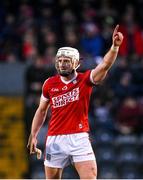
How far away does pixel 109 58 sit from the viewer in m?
8.68

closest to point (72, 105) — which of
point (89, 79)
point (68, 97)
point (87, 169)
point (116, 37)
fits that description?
point (68, 97)

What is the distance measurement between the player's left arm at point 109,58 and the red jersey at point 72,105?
153 mm

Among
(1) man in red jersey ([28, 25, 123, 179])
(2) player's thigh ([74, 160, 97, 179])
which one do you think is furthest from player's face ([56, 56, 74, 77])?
(2) player's thigh ([74, 160, 97, 179])

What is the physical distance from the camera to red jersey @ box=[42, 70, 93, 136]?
905 cm

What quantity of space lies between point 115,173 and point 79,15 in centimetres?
401

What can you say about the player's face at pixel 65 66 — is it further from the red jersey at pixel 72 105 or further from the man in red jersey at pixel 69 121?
the red jersey at pixel 72 105

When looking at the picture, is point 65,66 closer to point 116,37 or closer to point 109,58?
point 109,58

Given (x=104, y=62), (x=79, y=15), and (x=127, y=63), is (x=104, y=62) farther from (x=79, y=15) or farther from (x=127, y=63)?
(x=79, y=15)

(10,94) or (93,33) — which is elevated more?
(93,33)

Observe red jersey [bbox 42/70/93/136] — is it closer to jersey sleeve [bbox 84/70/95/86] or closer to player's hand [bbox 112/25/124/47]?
jersey sleeve [bbox 84/70/95/86]

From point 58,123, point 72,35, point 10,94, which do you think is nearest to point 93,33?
point 72,35

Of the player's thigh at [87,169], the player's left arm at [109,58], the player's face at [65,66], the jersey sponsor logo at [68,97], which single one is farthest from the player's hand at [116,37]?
the player's thigh at [87,169]

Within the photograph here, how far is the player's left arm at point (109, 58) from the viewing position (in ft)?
28.2

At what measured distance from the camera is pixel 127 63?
15922mm
